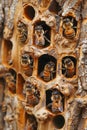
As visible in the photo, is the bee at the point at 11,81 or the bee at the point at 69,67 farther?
the bee at the point at 11,81

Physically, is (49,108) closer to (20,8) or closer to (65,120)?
(65,120)

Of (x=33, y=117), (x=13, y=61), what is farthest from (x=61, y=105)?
(x=13, y=61)

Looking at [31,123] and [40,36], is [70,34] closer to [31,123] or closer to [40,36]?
[40,36]

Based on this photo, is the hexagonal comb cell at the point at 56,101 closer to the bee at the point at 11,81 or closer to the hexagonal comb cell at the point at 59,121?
the hexagonal comb cell at the point at 59,121

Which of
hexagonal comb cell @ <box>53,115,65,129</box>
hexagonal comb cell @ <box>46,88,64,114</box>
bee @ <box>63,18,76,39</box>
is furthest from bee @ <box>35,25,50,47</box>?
hexagonal comb cell @ <box>53,115,65,129</box>

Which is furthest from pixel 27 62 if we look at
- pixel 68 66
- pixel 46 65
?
pixel 68 66

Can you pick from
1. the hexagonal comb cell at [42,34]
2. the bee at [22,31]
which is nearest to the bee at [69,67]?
the hexagonal comb cell at [42,34]
